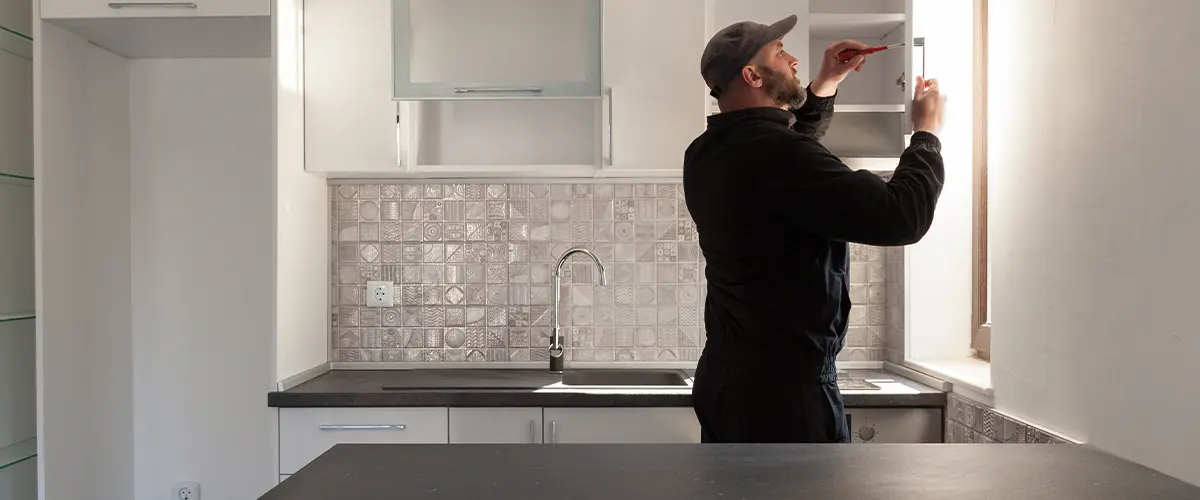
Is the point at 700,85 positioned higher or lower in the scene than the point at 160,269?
higher

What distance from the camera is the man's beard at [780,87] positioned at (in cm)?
183

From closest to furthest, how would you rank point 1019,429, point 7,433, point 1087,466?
point 1087,466 < point 1019,429 < point 7,433

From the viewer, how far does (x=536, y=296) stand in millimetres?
2951

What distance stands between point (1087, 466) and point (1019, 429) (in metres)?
1.09

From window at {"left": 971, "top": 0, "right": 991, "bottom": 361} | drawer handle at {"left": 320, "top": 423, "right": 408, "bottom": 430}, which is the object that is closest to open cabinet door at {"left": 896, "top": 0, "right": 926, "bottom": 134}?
window at {"left": 971, "top": 0, "right": 991, "bottom": 361}

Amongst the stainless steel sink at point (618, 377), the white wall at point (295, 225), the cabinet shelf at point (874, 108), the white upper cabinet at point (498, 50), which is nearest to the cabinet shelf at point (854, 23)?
the cabinet shelf at point (874, 108)

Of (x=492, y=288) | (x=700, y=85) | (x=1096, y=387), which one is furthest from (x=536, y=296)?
(x=1096, y=387)

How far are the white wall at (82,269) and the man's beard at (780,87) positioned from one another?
1.97m

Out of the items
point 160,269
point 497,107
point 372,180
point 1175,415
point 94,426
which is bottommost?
point 94,426

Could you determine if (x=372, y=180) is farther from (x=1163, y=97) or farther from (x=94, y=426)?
(x=1163, y=97)

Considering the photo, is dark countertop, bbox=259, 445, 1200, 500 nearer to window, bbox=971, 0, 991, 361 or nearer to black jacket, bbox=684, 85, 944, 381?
black jacket, bbox=684, 85, 944, 381

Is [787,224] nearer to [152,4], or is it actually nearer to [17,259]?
[152,4]

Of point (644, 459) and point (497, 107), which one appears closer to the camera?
point (644, 459)

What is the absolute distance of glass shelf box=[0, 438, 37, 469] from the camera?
2461mm
